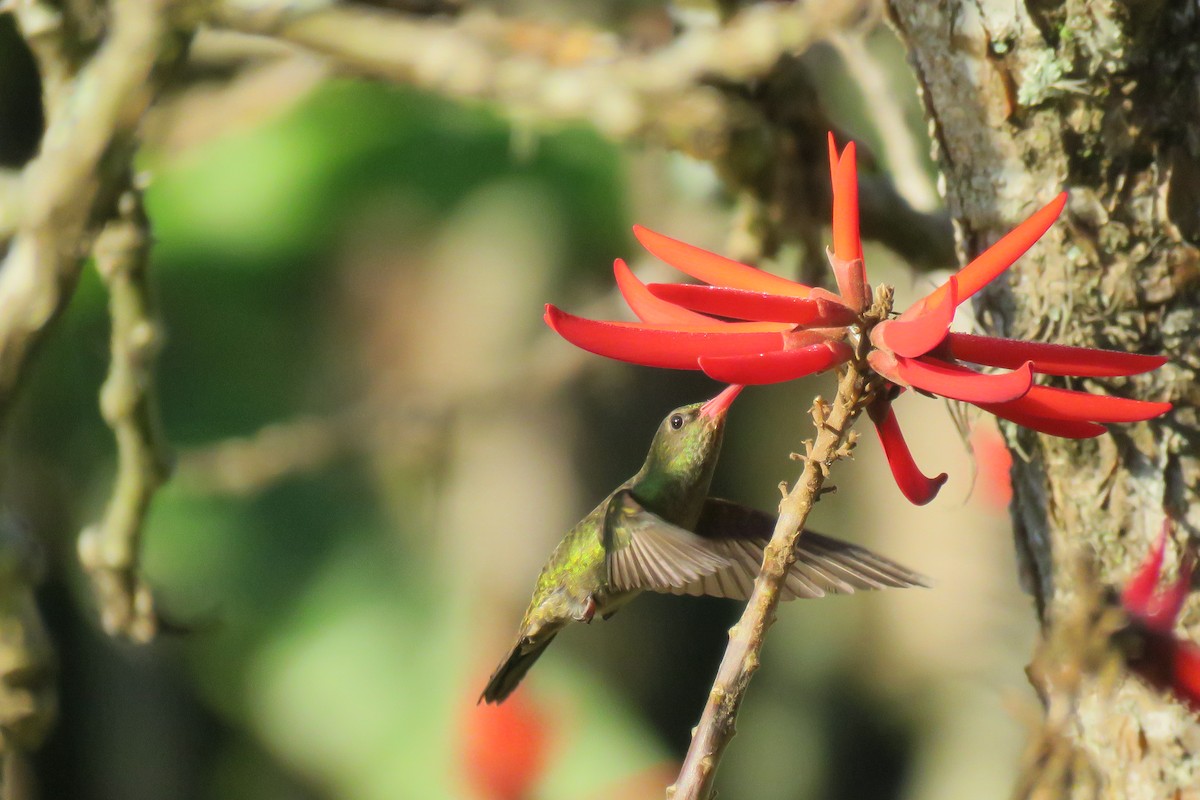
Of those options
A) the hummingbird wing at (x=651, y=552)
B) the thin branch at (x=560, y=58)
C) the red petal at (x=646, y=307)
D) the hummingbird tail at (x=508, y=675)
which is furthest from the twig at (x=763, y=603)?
the thin branch at (x=560, y=58)

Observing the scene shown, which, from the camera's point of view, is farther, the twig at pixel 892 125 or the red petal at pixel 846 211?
the twig at pixel 892 125

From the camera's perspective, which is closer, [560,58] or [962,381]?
[962,381]

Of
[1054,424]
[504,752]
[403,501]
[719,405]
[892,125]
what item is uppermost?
[1054,424]

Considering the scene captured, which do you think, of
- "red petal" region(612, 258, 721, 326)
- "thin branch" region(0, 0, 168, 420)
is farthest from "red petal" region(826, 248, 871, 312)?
"thin branch" region(0, 0, 168, 420)

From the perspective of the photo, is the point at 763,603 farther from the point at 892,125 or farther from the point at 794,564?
the point at 892,125

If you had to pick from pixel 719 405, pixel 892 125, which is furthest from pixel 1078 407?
pixel 892 125

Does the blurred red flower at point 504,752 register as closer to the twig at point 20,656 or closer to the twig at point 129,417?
the twig at point 129,417

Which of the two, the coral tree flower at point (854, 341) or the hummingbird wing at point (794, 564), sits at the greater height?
the coral tree flower at point (854, 341)
